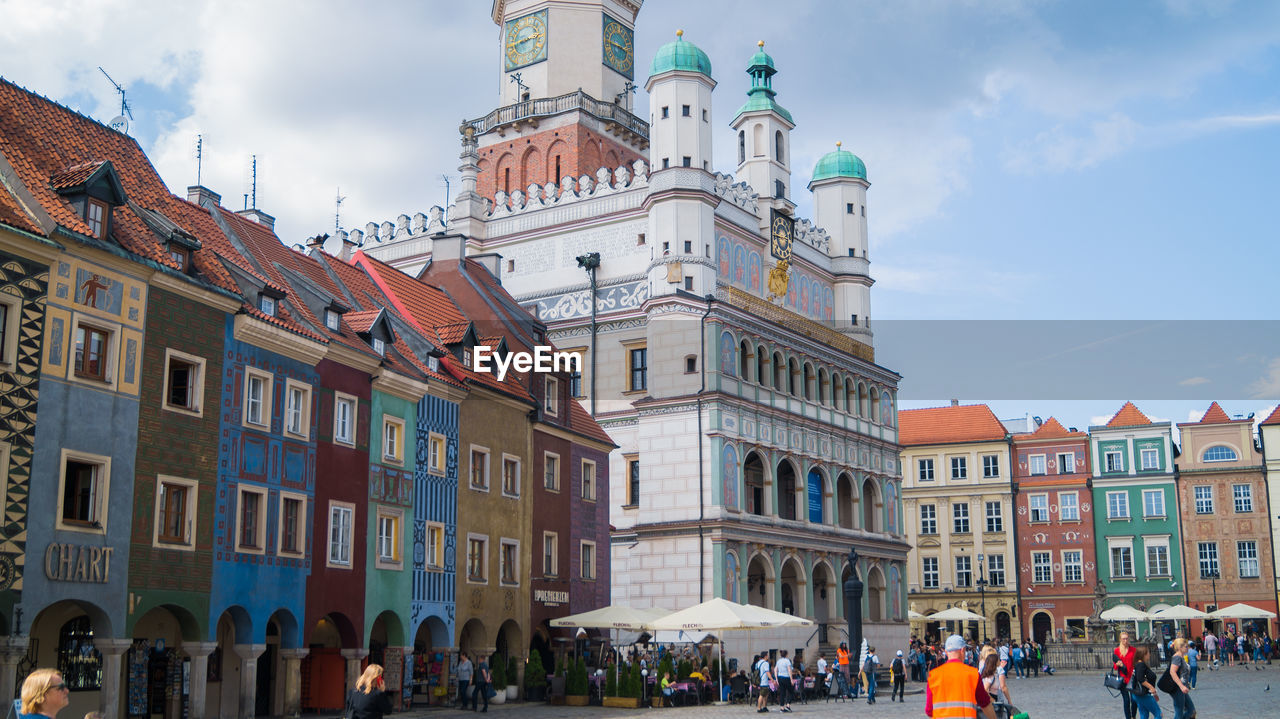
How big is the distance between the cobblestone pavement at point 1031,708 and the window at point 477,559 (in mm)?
3291

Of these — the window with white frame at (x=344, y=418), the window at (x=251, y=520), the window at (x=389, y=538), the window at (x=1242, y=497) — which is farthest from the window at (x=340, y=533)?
the window at (x=1242, y=497)

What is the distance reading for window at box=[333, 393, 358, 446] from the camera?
29.5m

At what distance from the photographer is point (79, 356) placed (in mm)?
22578

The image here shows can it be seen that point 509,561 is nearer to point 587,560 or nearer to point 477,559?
point 477,559

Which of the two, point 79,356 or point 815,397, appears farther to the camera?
point 815,397

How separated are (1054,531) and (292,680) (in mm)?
58868

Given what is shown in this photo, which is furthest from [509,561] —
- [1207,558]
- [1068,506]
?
[1207,558]

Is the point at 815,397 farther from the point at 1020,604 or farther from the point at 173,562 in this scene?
the point at 173,562

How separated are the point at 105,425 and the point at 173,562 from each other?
9.80 ft

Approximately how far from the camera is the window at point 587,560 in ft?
132

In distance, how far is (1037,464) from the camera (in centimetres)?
7888

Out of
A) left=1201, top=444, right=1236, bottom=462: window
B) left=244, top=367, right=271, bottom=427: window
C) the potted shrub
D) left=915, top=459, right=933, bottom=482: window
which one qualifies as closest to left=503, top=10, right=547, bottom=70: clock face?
the potted shrub

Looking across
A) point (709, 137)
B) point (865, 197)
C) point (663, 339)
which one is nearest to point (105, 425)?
point (663, 339)

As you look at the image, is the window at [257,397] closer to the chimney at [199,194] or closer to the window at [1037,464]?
the chimney at [199,194]
